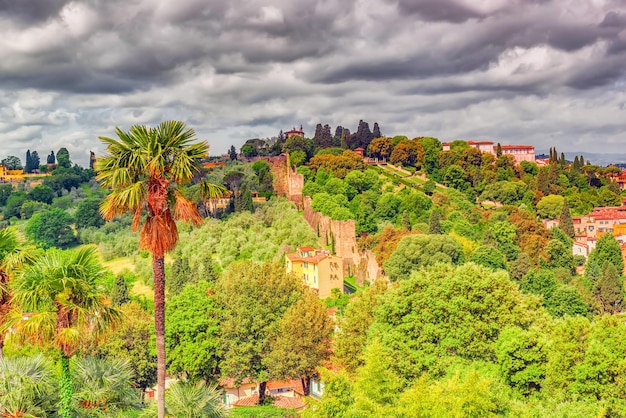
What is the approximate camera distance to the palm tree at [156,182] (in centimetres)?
1512

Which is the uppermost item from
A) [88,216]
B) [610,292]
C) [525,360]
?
[88,216]

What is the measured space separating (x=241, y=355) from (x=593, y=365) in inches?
649

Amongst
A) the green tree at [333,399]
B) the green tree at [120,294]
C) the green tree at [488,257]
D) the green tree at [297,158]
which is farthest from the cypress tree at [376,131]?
the green tree at [333,399]

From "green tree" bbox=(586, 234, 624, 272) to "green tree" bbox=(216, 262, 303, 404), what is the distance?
49511mm

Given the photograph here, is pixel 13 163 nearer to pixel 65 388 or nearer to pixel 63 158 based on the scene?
pixel 63 158

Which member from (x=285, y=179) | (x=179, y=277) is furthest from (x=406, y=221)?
(x=179, y=277)

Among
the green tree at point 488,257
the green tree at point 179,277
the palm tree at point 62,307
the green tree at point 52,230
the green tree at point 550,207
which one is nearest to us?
the palm tree at point 62,307

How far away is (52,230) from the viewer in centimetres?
9450

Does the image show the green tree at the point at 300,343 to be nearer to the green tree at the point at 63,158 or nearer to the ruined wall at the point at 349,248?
the ruined wall at the point at 349,248

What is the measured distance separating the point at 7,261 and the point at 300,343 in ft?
53.7

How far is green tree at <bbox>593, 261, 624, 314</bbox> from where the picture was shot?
202ft

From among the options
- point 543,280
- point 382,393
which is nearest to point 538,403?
point 382,393

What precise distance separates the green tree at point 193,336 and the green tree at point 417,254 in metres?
24.7

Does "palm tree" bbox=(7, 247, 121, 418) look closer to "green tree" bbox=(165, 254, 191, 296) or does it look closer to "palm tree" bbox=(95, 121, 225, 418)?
"palm tree" bbox=(95, 121, 225, 418)
